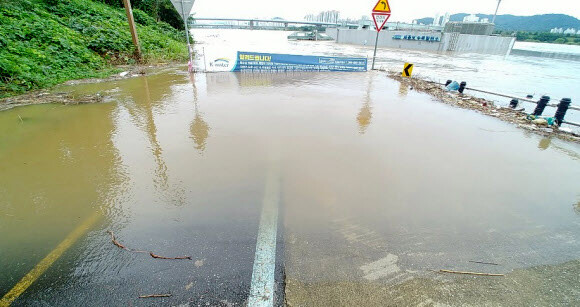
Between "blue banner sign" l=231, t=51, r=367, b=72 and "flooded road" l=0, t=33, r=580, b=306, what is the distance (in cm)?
764

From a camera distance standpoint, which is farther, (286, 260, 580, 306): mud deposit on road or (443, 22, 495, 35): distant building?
(443, 22, 495, 35): distant building

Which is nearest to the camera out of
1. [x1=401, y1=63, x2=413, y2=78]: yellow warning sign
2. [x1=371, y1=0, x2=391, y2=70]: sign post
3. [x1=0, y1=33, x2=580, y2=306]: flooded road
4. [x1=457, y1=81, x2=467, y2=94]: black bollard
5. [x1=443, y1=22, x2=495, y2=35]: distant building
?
[x1=0, y1=33, x2=580, y2=306]: flooded road

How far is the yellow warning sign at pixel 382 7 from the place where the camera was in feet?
45.1

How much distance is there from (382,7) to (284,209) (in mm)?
14256

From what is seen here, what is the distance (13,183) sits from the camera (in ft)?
12.5

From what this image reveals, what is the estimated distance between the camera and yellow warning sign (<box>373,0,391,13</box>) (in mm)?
13750

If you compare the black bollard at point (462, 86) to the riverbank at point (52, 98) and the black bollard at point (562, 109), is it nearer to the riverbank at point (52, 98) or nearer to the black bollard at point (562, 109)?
the black bollard at point (562, 109)

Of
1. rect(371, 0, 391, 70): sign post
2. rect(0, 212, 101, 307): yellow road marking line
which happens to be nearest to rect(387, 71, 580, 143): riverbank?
rect(371, 0, 391, 70): sign post

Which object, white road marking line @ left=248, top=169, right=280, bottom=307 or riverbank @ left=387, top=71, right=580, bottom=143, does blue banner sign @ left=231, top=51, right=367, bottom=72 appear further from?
white road marking line @ left=248, top=169, right=280, bottom=307

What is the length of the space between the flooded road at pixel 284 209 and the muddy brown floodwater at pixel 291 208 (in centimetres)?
2

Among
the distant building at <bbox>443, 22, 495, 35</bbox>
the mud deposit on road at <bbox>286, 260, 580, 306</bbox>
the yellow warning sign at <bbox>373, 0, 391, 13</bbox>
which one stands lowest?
the mud deposit on road at <bbox>286, 260, 580, 306</bbox>

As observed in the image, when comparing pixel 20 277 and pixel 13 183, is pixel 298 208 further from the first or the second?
pixel 13 183

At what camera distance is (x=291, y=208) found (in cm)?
347

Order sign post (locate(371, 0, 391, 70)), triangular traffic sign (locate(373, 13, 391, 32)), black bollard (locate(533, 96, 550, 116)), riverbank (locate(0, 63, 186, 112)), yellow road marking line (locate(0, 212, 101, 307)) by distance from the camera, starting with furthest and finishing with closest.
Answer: triangular traffic sign (locate(373, 13, 391, 32)), sign post (locate(371, 0, 391, 70)), black bollard (locate(533, 96, 550, 116)), riverbank (locate(0, 63, 186, 112)), yellow road marking line (locate(0, 212, 101, 307))
